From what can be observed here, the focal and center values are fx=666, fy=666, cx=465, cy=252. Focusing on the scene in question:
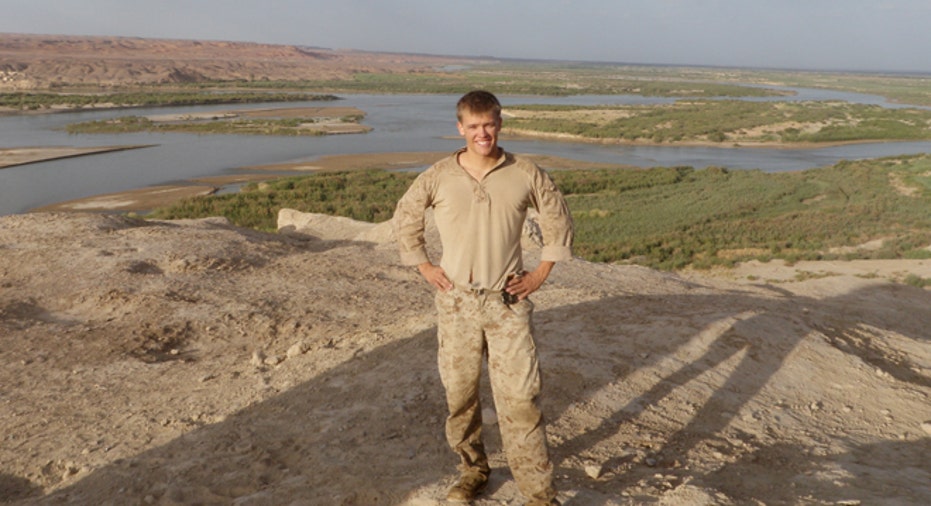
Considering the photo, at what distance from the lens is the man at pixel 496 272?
3492 millimetres

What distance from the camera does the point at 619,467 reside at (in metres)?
4.39

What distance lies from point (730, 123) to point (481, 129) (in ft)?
214

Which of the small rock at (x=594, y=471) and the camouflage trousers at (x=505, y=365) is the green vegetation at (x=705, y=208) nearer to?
the small rock at (x=594, y=471)

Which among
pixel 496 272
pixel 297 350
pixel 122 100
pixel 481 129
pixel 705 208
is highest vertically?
pixel 481 129

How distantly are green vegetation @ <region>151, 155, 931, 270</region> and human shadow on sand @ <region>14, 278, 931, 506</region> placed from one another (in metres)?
10.9

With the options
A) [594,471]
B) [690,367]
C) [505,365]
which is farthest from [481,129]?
[690,367]

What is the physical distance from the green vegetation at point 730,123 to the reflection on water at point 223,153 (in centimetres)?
409

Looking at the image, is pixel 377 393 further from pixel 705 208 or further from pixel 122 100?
pixel 122 100

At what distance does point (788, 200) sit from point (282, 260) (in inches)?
932

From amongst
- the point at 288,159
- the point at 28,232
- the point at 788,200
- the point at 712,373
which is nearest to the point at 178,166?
the point at 288,159

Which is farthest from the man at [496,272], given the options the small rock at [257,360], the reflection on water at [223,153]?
the reflection on water at [223,153]

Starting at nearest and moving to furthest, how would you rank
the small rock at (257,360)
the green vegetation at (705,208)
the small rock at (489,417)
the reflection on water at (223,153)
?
the small rock at (489,417) → the small rock at (257,360) → the green vegetation at (705,208) → the reflection on water at (223,153)

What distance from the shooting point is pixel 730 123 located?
62688 millimetres

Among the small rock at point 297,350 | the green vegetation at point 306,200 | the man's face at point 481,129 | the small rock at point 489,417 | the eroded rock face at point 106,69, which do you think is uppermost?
the eroded rock face at point 106,69
